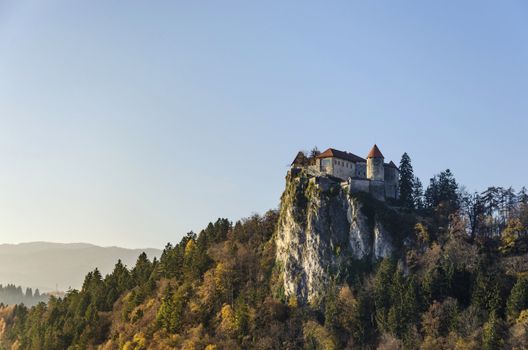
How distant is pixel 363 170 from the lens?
103875 mm

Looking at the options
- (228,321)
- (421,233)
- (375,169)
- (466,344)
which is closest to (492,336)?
(466,344)

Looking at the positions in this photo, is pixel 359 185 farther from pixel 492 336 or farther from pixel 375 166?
pixel 492 336

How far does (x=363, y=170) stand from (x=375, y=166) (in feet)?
15.5

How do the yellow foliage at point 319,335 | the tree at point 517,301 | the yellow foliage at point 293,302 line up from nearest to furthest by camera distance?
1. the tree at point 517,301
2. the yellow foliage at point 319,335
3. the yellow foliage at point 293,302

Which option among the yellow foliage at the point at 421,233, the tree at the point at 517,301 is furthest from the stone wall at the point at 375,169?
the tree at the point at 517,301

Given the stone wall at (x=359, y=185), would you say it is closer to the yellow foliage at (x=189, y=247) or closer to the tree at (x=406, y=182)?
the tree at (x=406, y=182)

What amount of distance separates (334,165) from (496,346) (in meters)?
42.6

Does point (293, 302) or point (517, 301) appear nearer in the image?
point (517, 301)

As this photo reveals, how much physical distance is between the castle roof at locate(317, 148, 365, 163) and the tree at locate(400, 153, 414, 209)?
24.1 feet

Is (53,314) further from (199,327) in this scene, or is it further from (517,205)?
(517,205)

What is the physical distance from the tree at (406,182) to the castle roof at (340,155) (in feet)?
24.1

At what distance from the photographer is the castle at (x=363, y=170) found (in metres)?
97.8

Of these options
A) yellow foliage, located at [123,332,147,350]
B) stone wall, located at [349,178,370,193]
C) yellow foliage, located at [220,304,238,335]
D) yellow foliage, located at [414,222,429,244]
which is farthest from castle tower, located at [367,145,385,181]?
yellow foliage, located at [123,332,147,350]

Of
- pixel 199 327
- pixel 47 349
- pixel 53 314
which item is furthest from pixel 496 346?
pixel 53 314
